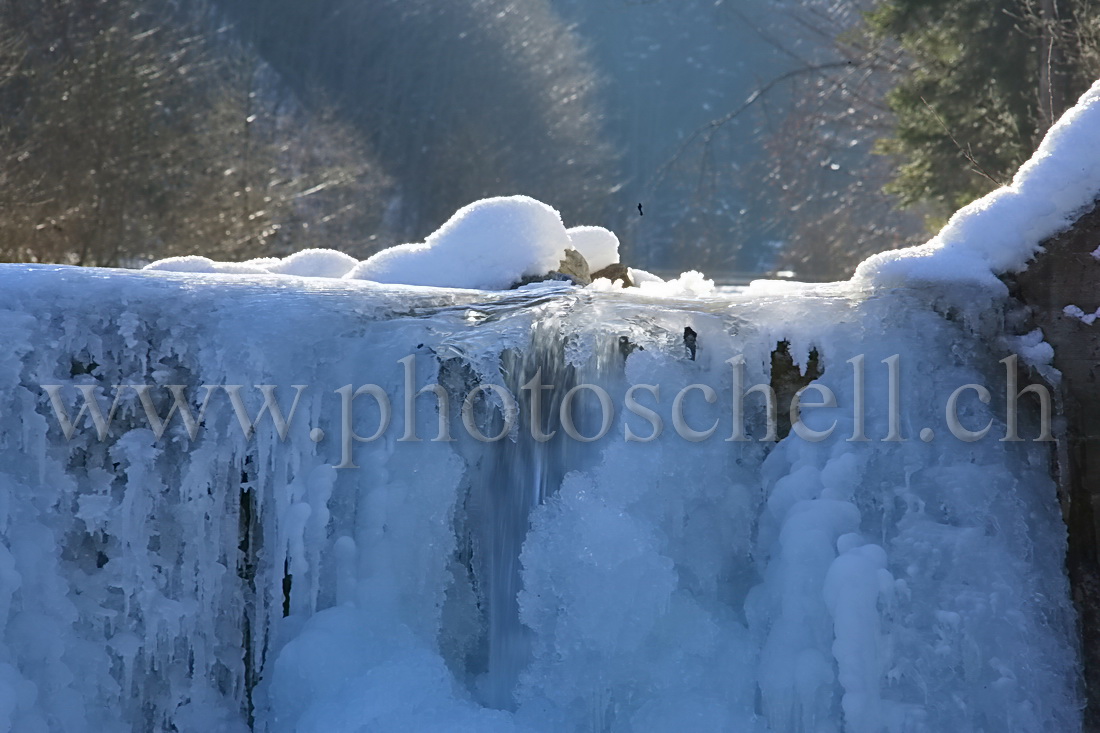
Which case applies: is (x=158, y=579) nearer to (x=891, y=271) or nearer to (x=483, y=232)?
(x=483, y=232)

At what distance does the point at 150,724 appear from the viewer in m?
2.93

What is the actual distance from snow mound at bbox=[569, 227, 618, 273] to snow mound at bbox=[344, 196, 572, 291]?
1.05 m

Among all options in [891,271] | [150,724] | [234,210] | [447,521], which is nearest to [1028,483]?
[891,271]

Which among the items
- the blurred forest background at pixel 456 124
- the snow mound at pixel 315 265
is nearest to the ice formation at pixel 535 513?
the snow mound at pixel 315 265

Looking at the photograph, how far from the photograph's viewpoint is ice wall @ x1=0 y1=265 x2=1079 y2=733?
9.29 ft

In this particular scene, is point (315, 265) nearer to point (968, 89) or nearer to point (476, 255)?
point (476, 255)

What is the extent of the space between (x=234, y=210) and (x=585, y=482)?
1348 cm

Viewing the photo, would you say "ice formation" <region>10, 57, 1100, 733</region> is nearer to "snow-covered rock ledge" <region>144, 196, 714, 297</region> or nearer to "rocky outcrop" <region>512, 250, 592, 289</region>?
"snow-covered rock ledge" <region>144, 196, 714, 297</region>

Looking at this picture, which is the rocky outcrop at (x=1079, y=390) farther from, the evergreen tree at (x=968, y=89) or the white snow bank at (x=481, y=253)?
the evergreen tree at (x=968, y=89)

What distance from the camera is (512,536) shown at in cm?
305

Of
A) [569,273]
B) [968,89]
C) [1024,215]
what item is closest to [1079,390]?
[1024,215]

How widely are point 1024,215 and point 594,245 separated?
2.60m

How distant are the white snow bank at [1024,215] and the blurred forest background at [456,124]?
3.22m

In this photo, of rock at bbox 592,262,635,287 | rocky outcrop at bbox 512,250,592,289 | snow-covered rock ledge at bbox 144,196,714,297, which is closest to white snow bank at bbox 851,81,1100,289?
snow-covered rock ledge at bbox 144,196,714,297
